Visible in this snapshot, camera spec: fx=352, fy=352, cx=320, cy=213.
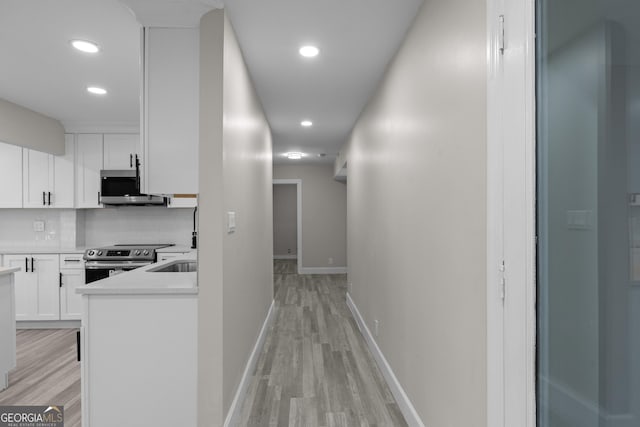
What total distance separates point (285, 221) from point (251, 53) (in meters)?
8.21

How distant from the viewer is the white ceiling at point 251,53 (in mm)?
2053

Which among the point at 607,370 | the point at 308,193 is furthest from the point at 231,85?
the point at 308,193

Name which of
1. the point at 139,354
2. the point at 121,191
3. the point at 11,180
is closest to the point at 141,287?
the point at 139,354

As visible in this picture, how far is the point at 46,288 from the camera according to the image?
4.31m

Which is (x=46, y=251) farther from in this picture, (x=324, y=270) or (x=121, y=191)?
(x=324, y=270)

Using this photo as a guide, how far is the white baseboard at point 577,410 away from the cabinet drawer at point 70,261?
4.86m

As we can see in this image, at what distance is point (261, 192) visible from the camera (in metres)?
3.74

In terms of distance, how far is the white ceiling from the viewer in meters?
2.05

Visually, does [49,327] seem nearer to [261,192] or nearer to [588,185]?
[261,192]

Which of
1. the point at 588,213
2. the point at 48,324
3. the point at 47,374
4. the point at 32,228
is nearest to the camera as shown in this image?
the point at 588,213

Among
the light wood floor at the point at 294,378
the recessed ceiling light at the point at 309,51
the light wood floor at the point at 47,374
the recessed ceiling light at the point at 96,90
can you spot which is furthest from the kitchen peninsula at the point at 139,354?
the recessed ceiling light at the point at 96,90

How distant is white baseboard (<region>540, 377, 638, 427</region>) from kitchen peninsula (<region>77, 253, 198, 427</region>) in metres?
1.63

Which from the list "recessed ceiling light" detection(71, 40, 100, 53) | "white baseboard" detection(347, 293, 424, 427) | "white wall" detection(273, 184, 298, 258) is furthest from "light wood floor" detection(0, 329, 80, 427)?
"white wall" detection(273, 184, 298, 258)

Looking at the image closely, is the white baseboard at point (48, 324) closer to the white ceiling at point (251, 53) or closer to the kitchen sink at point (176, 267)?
the kitchen sink at point (176, 267)
